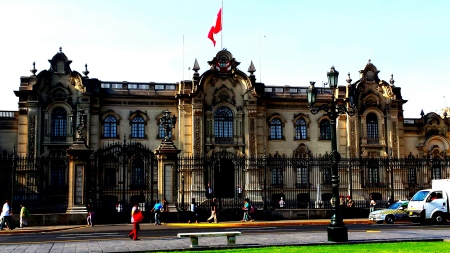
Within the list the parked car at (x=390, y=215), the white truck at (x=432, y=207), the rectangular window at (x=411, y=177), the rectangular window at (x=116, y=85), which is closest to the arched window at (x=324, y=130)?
the rectangular window at (x=411, y=177)

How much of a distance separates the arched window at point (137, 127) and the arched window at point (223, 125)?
631 centimetres

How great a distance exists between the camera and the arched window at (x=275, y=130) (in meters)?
51.3

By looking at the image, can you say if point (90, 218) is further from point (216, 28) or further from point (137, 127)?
point (216, 28)

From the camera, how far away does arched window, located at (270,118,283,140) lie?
51.3 metres

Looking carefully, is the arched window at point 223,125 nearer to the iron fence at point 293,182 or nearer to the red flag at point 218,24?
the iron fence at point 293,182

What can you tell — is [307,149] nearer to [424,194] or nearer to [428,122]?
[428,122]

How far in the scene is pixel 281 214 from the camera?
3438 centimetres

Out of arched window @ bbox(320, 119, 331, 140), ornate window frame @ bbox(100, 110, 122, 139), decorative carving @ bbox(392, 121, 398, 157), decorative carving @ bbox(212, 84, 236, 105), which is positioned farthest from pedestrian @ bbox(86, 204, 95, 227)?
decorative carving @ bbox(392, 121, 398, 157)

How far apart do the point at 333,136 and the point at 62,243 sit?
10045mm

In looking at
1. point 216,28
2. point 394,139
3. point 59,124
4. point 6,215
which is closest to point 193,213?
point 6,215

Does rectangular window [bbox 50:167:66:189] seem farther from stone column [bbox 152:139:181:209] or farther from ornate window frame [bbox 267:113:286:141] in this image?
ornate window frame [bbox 267:113:286:141]

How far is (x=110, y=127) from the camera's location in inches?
1937

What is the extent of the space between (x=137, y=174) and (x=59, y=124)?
305 inches

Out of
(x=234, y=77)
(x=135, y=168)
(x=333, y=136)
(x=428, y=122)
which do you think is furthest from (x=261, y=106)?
(x=333, y=136)
